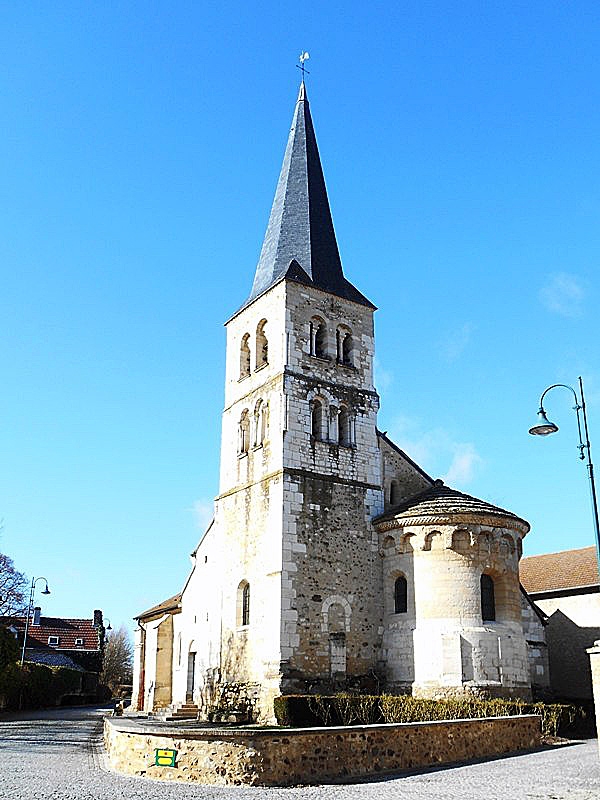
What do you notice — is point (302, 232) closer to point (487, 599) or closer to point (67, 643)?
point (487, 599)

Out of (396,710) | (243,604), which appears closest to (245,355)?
(243,604)

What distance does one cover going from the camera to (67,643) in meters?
59.9

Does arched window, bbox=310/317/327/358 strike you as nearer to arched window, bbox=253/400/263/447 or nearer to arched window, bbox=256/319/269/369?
arched window, bbox=256/319/269/369

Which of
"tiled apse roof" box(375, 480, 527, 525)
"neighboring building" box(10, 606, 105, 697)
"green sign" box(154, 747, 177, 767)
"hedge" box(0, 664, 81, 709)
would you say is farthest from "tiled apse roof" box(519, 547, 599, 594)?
"neighboring building" box(10, 606, 105, 697)

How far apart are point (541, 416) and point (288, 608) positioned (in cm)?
1205

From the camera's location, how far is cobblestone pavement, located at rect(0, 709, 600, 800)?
1359cm

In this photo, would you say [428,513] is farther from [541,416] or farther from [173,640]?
[173,640]

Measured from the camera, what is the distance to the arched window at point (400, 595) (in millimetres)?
26156

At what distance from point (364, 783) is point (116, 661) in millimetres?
54660

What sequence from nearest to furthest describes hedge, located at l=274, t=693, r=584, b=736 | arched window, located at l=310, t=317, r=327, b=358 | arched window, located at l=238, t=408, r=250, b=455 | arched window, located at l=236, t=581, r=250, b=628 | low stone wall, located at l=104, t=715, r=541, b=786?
low stone wall, located at l=104, t=715, r=541, b=786 < hedge, located at l=274, t=693, r=584, b=736 < arched window, located at l=236, t=581, r=250, b=628 < arched window, located at l=310, t=317, r=327, b=358 < arched window, located at l=238, t=408, r=250, b=455

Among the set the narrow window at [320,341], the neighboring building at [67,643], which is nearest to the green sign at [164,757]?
the narrow window at [320,341]

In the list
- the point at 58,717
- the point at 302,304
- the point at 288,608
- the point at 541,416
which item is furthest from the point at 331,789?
the point at 58,717

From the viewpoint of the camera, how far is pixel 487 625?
24547mm

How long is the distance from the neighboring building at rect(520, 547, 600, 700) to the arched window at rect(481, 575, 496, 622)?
6539 millimetres
